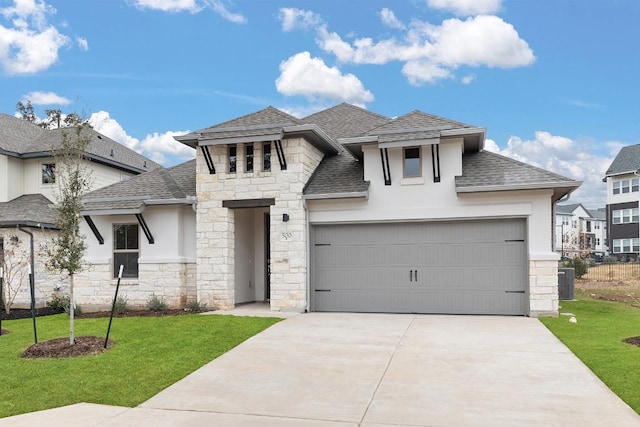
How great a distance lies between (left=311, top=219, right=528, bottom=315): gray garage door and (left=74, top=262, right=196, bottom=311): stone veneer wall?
3.69 metres

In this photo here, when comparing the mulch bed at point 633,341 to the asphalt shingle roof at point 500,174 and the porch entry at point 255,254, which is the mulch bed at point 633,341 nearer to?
the asphalt shingle roof at point 500,174

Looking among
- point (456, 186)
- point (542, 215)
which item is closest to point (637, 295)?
→ point (542, 215)

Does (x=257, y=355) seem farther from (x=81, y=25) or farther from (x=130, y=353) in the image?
(x=81, y=25)

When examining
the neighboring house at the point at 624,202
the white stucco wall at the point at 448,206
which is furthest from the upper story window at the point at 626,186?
the white stucco wall at the point at 448,206

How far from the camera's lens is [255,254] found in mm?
16328

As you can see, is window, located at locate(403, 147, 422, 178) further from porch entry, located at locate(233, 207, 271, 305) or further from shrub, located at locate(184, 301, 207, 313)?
shrub, located at locate(184, 301, 207, 313)

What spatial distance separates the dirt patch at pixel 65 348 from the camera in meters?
8.80

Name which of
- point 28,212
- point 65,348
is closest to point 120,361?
point 65,348

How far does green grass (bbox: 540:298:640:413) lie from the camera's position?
22.7 feet

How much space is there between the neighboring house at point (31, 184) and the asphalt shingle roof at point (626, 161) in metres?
36.8

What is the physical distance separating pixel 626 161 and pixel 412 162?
3696cm

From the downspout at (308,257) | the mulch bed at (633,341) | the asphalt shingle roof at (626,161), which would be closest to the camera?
the mulch bed at (633,341)

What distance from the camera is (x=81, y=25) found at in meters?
17.9

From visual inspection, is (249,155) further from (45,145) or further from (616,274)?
(616,274)
